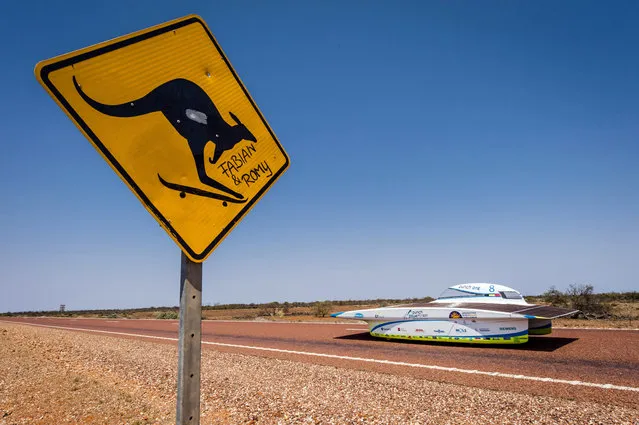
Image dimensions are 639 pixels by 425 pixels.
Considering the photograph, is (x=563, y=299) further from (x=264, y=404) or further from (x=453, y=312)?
(x=264, y=404)

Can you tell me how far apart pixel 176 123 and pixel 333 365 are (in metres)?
8.36

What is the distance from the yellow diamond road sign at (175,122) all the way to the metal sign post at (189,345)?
0.36 feet

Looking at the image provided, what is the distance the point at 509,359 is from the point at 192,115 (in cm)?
1019

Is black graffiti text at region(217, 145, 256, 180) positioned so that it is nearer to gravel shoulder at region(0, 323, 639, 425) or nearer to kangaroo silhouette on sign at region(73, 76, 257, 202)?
kangaroo silhouette on sign at region(73, 76, 257, 202)

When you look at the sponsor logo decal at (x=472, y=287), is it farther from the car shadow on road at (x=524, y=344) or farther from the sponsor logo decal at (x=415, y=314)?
the sponsor logo decal at (x=415, y=314)

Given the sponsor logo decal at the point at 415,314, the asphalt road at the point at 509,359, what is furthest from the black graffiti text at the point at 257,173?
the sponsor logo decal at the point at 415,314

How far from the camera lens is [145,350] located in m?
12.4

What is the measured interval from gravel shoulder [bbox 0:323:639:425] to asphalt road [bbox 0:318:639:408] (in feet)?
2.73

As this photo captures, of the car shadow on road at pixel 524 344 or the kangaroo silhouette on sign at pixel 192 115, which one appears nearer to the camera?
the kangaroo silhouette on sign at pixel 192 115

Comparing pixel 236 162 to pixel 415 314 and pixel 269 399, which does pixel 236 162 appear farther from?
pixel 415 314

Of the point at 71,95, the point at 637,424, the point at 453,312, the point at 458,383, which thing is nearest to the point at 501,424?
the point at 637,424

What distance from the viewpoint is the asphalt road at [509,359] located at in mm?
6691

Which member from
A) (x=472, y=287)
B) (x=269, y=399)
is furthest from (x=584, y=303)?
(x=269, y=399)

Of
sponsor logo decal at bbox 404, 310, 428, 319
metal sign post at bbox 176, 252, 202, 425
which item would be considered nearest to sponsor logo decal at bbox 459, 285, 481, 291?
sponsor logo decal at bbox 404, 310, 428, 319
